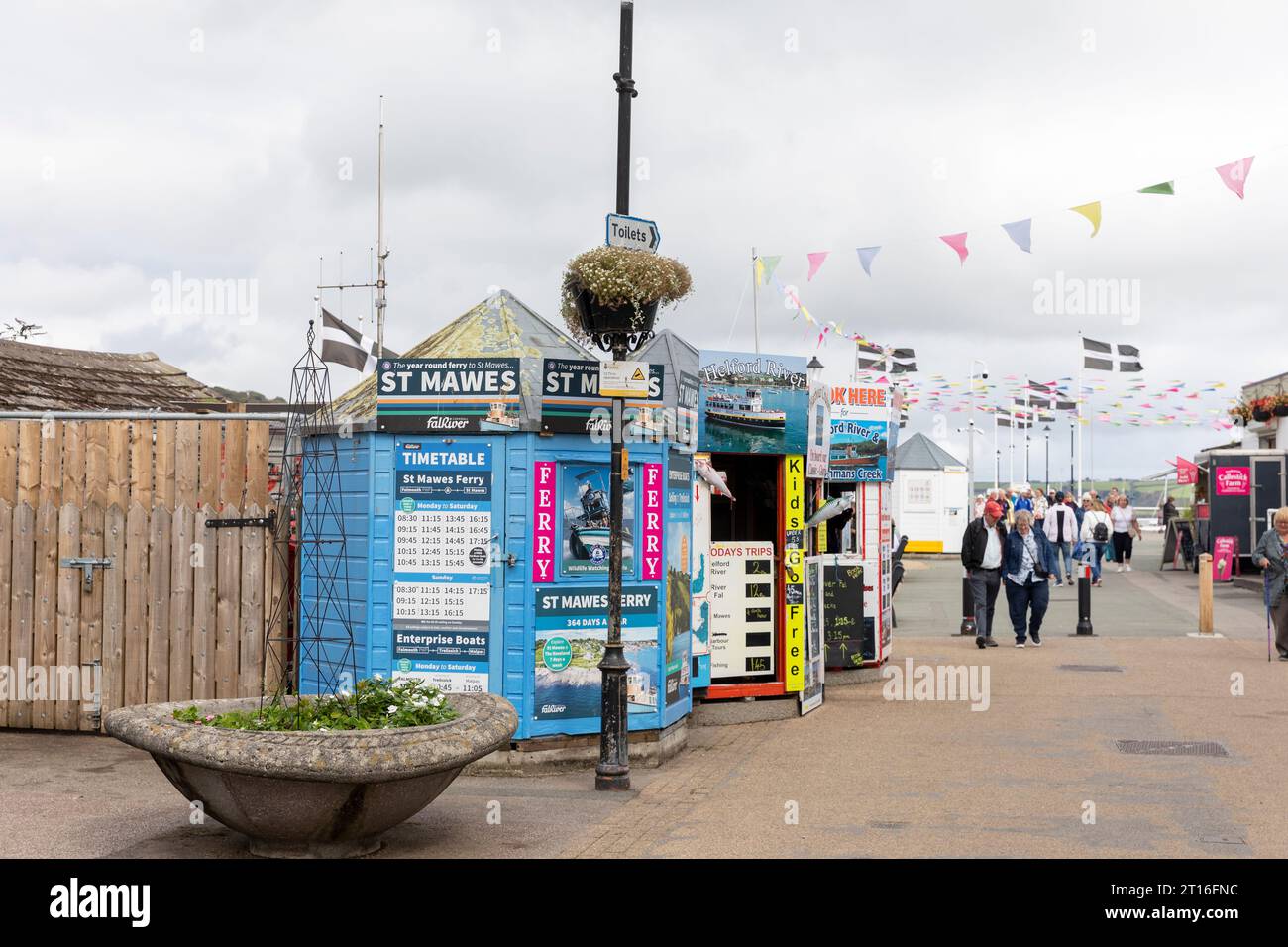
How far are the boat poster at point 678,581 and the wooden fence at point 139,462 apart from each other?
126 inches

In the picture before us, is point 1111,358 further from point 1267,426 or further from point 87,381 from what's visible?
point 87,381

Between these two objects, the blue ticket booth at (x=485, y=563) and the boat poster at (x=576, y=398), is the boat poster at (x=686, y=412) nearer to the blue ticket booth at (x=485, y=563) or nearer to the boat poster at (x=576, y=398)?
the boat poster at (x=576, y=398)

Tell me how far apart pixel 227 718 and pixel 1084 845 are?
473 centimetres

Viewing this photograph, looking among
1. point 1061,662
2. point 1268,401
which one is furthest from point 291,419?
point 1268,401

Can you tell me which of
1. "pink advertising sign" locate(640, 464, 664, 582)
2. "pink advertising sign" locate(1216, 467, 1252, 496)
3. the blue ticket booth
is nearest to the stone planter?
the blue ticket booth

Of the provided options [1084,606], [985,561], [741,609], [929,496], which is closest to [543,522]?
[741,609]

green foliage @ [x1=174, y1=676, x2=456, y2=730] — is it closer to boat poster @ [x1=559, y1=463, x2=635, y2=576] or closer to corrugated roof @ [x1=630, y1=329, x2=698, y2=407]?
boat poster @ [x1=559, y1=463, x2=635, y2=576]

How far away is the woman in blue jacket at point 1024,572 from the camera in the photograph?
19.0 metres

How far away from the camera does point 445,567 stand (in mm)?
10453

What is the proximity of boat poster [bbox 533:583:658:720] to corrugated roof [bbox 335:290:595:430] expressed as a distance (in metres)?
1.61

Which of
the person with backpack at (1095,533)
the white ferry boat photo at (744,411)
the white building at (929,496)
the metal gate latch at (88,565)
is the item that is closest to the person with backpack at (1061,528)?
the person with backpack at (1095,533)

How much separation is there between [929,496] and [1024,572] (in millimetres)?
23597

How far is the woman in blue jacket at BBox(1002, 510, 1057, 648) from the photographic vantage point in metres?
19.0
